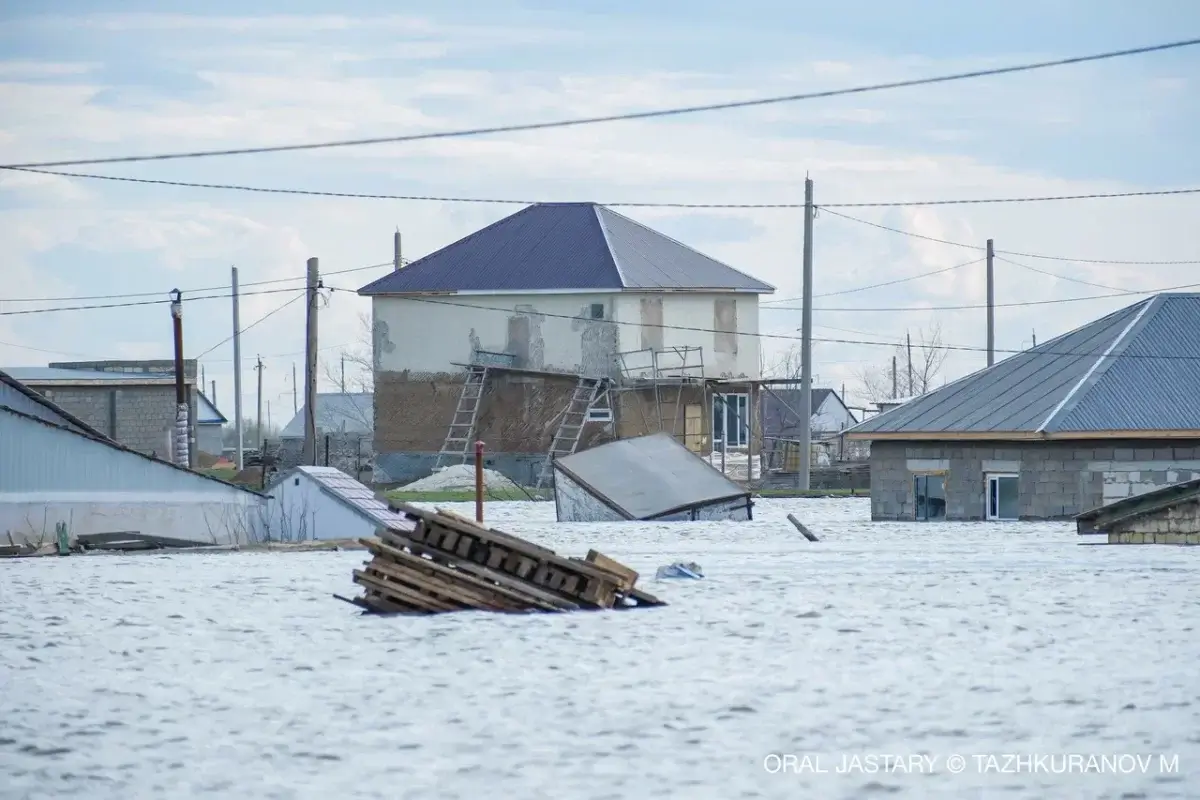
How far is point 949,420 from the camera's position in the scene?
122 feet

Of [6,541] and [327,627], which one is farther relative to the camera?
[6,541]

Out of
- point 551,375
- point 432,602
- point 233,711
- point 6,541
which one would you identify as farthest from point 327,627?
point 551,375

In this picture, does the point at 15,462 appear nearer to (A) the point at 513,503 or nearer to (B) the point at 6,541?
(B) the point at 6,541

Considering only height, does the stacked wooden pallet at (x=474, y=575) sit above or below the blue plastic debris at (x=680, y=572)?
above

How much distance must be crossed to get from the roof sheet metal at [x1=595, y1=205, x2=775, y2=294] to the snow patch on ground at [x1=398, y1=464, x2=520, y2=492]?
7.35 meters

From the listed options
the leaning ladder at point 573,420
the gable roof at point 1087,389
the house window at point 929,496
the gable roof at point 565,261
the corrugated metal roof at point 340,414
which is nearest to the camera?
the gable roof at point 1087,389

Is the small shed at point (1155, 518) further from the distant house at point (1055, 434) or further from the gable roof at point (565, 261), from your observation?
the gable roof at point (565, 261)

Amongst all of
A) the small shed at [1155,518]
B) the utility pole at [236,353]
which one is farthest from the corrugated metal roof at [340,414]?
the small shed at [1155,518]

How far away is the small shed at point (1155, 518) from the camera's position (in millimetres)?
26938

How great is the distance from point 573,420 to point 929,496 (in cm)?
1889

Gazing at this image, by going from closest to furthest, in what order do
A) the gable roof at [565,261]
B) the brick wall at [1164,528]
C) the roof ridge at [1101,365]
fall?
the brick wall at [1164,528]
the roof ridge at [1101,365]
the gable roof at [565,261]

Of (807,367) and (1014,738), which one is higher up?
(807,367)

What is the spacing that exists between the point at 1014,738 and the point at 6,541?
21.3 metres

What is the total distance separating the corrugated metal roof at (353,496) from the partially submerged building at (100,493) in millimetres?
1110
